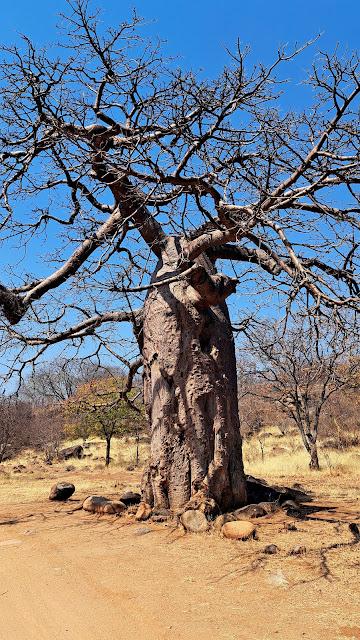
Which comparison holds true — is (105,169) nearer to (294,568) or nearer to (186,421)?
(186,421)

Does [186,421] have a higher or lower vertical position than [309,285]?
lower

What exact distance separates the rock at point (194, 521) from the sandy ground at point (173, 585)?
0.11 metres

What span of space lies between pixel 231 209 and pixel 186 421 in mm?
2378

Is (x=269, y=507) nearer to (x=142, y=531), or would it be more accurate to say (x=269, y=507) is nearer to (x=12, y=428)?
(x=142, y=531)

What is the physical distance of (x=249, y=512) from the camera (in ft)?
18.2

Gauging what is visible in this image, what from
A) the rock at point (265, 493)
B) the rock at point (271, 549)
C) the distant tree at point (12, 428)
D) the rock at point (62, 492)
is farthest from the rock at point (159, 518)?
the distant tree at point (12, 428)

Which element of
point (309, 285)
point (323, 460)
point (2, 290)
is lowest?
point (323, 460)

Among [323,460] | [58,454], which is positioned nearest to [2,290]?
[323,460]

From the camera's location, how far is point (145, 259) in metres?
6.06

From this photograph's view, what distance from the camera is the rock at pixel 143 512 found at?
18.5 ft

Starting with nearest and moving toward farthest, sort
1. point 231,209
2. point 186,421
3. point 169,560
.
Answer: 1. point 169,560
2. point 231,209
3. point 186,421

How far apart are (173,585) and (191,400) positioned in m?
2.44

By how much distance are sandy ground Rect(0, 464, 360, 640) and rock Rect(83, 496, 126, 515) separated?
0.64 metres

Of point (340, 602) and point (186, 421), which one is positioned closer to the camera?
point (340, 602)
